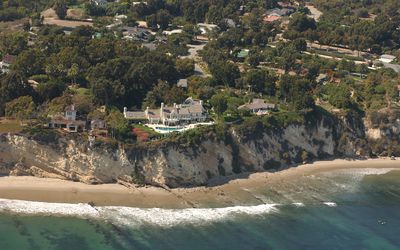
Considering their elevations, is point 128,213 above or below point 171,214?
above

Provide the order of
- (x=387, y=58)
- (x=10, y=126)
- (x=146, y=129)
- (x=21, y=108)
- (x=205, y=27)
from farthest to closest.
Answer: (x=205, y=27) → (x=387, y=58) → (x=146, y=129) → (x=21, y=108) → (x=10, y=126)

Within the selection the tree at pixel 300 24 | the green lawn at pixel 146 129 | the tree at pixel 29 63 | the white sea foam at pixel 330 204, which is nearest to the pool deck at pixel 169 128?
the green lawn at pixel 146 129

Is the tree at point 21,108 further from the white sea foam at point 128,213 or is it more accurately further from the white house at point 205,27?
the white house at point 205,27

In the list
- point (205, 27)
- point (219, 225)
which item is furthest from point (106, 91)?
point (205, 27)

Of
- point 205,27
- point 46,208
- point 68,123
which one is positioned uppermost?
point 205,27

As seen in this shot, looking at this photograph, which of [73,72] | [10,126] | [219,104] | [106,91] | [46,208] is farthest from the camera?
[73,72]

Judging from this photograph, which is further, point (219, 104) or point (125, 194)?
point (219, 104)

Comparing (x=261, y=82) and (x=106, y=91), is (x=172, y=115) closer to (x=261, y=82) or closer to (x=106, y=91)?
(x=106, y=91)
